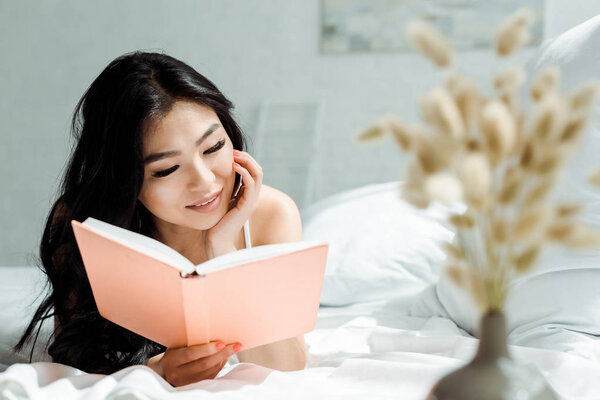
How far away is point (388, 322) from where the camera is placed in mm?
1446

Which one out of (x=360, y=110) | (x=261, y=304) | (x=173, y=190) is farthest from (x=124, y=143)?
(x=360, y=110)

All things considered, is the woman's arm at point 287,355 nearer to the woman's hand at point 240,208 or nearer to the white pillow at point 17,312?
the woman's hand at point 240,208

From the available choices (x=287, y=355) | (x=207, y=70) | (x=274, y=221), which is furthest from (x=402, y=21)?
(x=287, y=355)

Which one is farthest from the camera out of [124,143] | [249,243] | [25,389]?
[249,243]

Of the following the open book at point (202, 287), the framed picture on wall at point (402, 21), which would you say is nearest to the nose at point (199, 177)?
the open book at point (202, 287)

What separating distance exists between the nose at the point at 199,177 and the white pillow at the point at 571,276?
1.70 ft

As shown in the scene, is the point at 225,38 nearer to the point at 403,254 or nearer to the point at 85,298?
the point at 403,254

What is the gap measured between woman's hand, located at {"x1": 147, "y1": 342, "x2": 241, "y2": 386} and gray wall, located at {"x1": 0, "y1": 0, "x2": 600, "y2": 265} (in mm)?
1829

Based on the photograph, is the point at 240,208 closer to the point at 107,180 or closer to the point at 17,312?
the point at 107,180

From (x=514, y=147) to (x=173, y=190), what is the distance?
2.68 ft

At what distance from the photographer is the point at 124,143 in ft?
3.84

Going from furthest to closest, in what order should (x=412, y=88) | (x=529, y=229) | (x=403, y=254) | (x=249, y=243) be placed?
1. (x=412, y=88)
2. (x=403, y=254)
3. (x=249, y=243)
4. (x=529, y=229)

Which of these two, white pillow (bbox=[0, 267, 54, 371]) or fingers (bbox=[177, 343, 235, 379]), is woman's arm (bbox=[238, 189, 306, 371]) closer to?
fingers (bbox=[177, 343, 235, 379])

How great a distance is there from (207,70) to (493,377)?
8.61 ft
